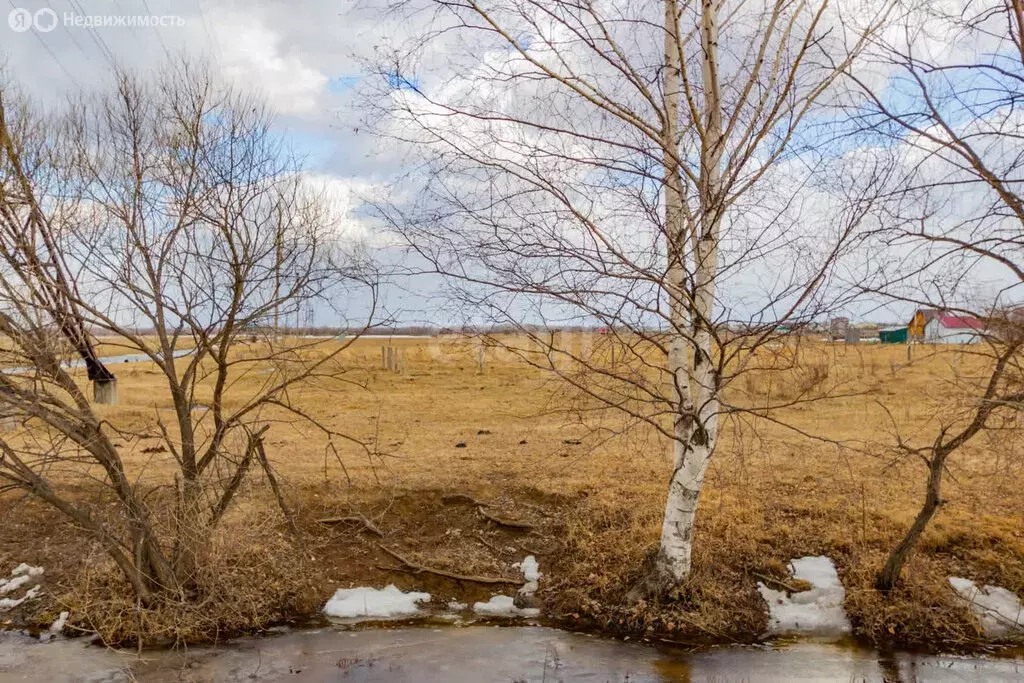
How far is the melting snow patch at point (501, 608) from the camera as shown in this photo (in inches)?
357

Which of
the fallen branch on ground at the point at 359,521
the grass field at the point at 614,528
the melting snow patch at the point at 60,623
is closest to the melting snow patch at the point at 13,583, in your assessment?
the grass field at the point at 614,528

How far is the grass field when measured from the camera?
8.38m

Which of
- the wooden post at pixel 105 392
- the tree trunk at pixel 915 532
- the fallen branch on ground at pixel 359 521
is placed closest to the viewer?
the tree trunk at pixel 915 532

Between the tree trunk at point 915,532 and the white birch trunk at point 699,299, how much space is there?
2187 mm

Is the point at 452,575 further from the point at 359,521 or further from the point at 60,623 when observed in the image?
the point at 60,623

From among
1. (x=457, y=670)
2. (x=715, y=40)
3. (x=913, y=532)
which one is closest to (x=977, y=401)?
(x=913, y=532)

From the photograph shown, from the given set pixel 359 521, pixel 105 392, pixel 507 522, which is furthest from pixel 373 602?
pixel 105 392

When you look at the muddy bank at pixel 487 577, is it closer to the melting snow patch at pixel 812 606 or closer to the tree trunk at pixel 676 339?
the melting snow patch at pixel 812 606

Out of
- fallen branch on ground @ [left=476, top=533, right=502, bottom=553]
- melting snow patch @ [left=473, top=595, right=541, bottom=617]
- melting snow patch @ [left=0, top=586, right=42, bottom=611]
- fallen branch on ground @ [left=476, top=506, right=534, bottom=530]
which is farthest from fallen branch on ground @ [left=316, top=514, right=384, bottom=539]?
melting snow patch @ [left=0, top=586, right=42, bottom=611]

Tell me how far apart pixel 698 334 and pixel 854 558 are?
3.81 meters

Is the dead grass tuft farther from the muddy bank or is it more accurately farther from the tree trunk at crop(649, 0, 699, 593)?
the tree trunk at crop(649, 0, 699, 593)

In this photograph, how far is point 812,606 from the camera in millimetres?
8664

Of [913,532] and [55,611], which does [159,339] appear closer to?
[55,611]

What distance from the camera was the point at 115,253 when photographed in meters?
8.49
